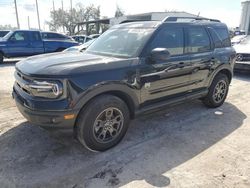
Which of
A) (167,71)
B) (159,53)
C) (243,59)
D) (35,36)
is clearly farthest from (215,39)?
(35,36)

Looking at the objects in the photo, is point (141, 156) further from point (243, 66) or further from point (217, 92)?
point (243, 66)

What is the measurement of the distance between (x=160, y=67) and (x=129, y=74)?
2.06ft

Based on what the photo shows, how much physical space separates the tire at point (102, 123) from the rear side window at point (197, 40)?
5.94 feet

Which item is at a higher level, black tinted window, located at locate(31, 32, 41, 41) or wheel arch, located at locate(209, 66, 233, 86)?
black tinted window, located at locate(31, 32, 41, 41)

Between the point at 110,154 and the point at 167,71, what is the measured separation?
1.59 m

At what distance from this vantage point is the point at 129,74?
11.0ft

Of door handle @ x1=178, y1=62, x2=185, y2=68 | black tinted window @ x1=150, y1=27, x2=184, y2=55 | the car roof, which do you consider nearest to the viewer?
black tinted window @ x1=150, y1=27, x2=184, y2=55

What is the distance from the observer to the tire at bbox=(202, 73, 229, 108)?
5049 mm

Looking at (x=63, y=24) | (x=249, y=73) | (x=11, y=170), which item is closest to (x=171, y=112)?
(x=11, y=170)

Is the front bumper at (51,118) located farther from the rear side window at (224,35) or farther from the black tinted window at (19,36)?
the black tinted window at (19,36)

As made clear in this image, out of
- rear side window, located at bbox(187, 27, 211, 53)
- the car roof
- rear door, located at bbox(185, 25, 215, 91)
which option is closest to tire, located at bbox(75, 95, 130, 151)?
the car roof

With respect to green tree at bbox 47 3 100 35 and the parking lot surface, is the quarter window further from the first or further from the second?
green tree at bbox 47 3 100 35

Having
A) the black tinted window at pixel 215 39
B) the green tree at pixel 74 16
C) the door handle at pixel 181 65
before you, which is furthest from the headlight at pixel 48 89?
the green tree at pixel 74 16

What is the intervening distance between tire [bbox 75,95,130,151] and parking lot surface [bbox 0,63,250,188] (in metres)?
0.14
